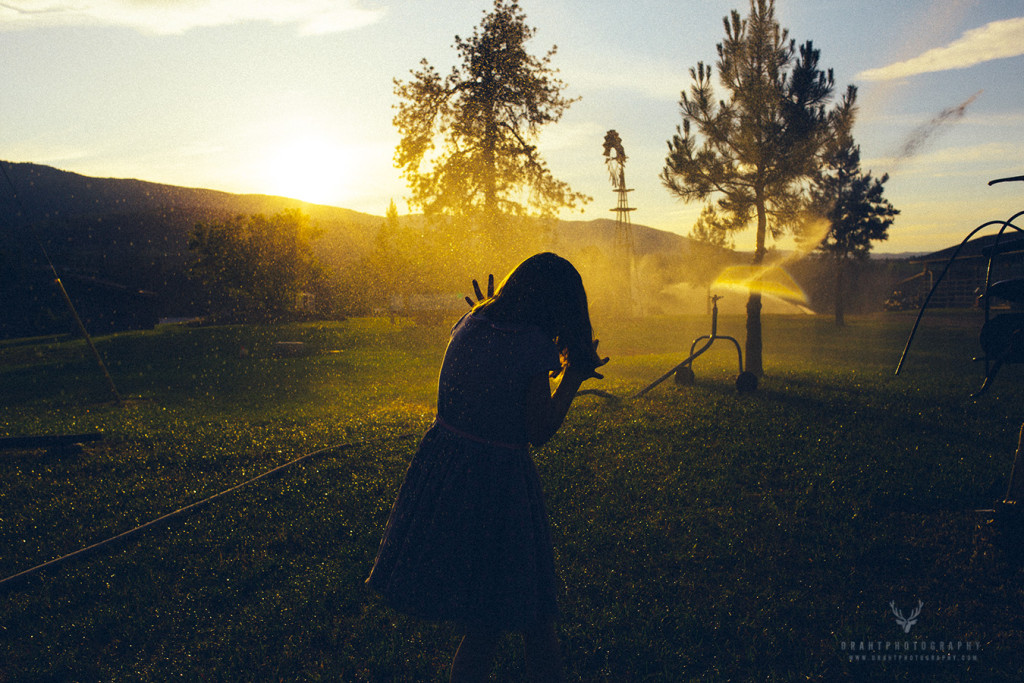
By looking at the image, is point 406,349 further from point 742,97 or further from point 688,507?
point 688,507

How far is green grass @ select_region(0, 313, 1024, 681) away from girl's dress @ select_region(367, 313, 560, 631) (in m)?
1.51

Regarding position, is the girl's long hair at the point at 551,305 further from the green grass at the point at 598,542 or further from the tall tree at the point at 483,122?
the tall tree at the point at 483,122

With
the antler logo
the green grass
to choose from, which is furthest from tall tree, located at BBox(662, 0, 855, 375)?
the antler logo

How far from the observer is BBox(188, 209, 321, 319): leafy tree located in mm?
42844

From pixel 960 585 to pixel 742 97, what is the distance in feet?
49.4

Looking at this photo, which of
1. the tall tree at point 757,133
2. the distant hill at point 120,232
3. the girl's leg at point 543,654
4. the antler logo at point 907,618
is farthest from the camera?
the distant hill at point 120,232

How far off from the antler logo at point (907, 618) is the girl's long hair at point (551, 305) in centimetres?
377

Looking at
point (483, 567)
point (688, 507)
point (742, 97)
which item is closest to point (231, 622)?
point (483, 567)

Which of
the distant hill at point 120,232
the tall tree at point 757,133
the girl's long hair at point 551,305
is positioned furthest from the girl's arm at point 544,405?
the distant hill at point 120,232

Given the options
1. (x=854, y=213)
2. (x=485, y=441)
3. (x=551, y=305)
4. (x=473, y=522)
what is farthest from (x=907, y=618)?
(x=854, y=213)

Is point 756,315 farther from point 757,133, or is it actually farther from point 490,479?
point 490,479

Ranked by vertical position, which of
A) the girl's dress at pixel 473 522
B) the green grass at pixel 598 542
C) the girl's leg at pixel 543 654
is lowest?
the green grass at pixel 598 542

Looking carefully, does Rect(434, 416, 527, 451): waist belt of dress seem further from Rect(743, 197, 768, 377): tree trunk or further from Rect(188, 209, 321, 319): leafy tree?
Rect(188, 209, 321, 319): leafy tree

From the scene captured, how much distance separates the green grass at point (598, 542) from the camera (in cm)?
400
